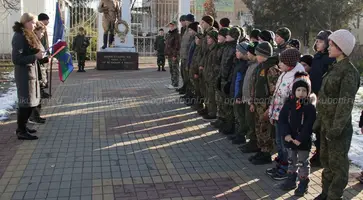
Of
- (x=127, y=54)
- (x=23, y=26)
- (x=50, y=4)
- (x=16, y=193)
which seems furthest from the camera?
(x=50, y=4)

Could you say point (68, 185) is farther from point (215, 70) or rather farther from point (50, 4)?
point (50, 4)

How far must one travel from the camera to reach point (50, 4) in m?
21.7

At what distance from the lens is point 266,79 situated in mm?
A: 5020

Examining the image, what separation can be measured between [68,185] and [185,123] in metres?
3.37

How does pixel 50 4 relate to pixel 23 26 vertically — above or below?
above

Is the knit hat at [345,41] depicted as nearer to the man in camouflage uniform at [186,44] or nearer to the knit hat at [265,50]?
the knit hat at [265,50]

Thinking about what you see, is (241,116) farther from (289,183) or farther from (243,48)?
(289,183)

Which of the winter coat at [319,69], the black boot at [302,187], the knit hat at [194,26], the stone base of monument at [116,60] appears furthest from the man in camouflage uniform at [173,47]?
the black boot at [302,187]

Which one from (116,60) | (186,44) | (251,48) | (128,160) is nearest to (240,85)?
(251,48)

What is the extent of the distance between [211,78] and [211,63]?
0.27m

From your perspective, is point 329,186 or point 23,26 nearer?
point 329,186

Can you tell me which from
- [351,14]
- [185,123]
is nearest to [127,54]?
[185,123]

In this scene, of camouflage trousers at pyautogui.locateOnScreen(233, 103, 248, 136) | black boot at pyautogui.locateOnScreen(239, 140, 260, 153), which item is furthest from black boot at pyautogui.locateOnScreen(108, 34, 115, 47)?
black boot at pyautogui.locateOnScreen(239, 140, 260, 153)

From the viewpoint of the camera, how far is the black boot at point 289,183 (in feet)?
14.8
